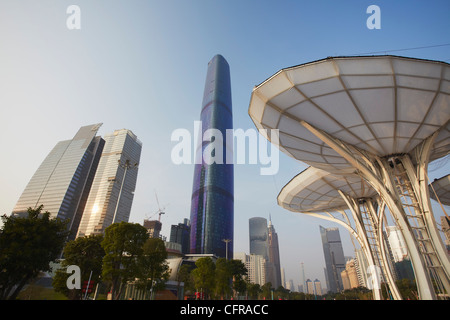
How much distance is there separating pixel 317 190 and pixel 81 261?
33602 mm

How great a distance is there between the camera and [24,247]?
20.3 meters

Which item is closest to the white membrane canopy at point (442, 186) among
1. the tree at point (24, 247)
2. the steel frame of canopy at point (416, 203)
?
the steel frame of canopy at point (416, 203)

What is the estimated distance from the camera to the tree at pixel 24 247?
19703 mm

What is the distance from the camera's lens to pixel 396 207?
16.2 meters

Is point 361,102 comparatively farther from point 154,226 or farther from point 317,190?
point 154,226

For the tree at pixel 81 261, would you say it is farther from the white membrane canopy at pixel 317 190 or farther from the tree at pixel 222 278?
the white membrane canopy at pixel 317 190

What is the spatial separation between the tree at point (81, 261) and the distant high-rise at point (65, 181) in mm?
132879

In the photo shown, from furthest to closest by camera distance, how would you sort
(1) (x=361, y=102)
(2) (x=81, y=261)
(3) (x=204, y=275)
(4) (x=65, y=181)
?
Result: (4) (x=65, y=181) → (3) (x=204, y=275) → (2) (x=81, y=261) → (1) (x=361, y=102)

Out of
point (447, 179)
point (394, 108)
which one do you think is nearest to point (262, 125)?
point (394, 108)

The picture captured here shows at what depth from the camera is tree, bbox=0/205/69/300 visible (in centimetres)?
1970

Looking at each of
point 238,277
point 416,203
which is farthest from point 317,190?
point 238,277

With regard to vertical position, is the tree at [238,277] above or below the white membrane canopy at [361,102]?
below
